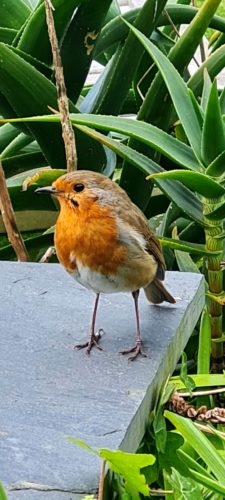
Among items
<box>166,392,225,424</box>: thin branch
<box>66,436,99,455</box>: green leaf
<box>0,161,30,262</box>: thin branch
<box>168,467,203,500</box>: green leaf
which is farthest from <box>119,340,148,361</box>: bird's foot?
<box>0,161,30,262</box>: thin branch

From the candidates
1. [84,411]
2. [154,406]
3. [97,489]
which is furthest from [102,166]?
[97,489]

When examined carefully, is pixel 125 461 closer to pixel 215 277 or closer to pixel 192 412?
pixel 192 412

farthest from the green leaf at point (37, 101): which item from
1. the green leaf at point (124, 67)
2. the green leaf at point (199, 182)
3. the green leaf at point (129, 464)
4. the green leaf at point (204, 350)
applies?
the green leaf at point (129, 464)

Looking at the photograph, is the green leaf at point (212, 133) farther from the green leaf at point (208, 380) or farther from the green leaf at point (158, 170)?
the green leaf at point (208, 380)

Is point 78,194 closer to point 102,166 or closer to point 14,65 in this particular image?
point 14,65

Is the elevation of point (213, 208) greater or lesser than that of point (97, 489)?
lesser
